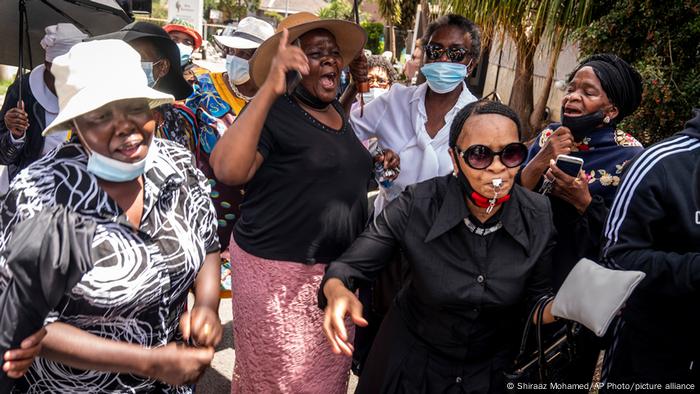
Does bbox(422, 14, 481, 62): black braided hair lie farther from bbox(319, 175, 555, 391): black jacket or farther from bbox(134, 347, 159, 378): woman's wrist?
bbox(134, 347, 159, 378): woman's wrist

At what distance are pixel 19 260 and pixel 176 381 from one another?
614 mm

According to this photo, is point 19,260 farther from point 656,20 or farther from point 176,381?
point 656,20

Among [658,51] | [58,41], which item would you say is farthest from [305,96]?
[658,51]

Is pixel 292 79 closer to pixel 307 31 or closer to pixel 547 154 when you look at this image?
pixel 307 31

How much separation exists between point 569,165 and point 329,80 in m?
1.17

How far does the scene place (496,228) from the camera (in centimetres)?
214

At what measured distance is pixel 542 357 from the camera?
2.04 meters

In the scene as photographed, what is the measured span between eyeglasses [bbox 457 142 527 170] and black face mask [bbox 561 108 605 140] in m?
0.93

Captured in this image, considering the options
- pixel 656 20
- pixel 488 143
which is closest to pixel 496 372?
pixel 488 143

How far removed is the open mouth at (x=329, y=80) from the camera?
105 inches

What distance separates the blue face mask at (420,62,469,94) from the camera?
307cm

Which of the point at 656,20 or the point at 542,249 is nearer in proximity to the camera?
the point at 542,249

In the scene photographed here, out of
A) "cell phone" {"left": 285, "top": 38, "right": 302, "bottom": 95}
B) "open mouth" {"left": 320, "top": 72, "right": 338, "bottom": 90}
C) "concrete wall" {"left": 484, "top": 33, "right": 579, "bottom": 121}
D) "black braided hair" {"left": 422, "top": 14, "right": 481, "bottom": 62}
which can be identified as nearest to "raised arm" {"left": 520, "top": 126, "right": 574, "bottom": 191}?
"black braided hair" {"left": 422, "top": 14, "right": 481, "bottom": 62}

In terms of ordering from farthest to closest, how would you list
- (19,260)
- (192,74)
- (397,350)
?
(192,74) < (397,350) < (19,260)
